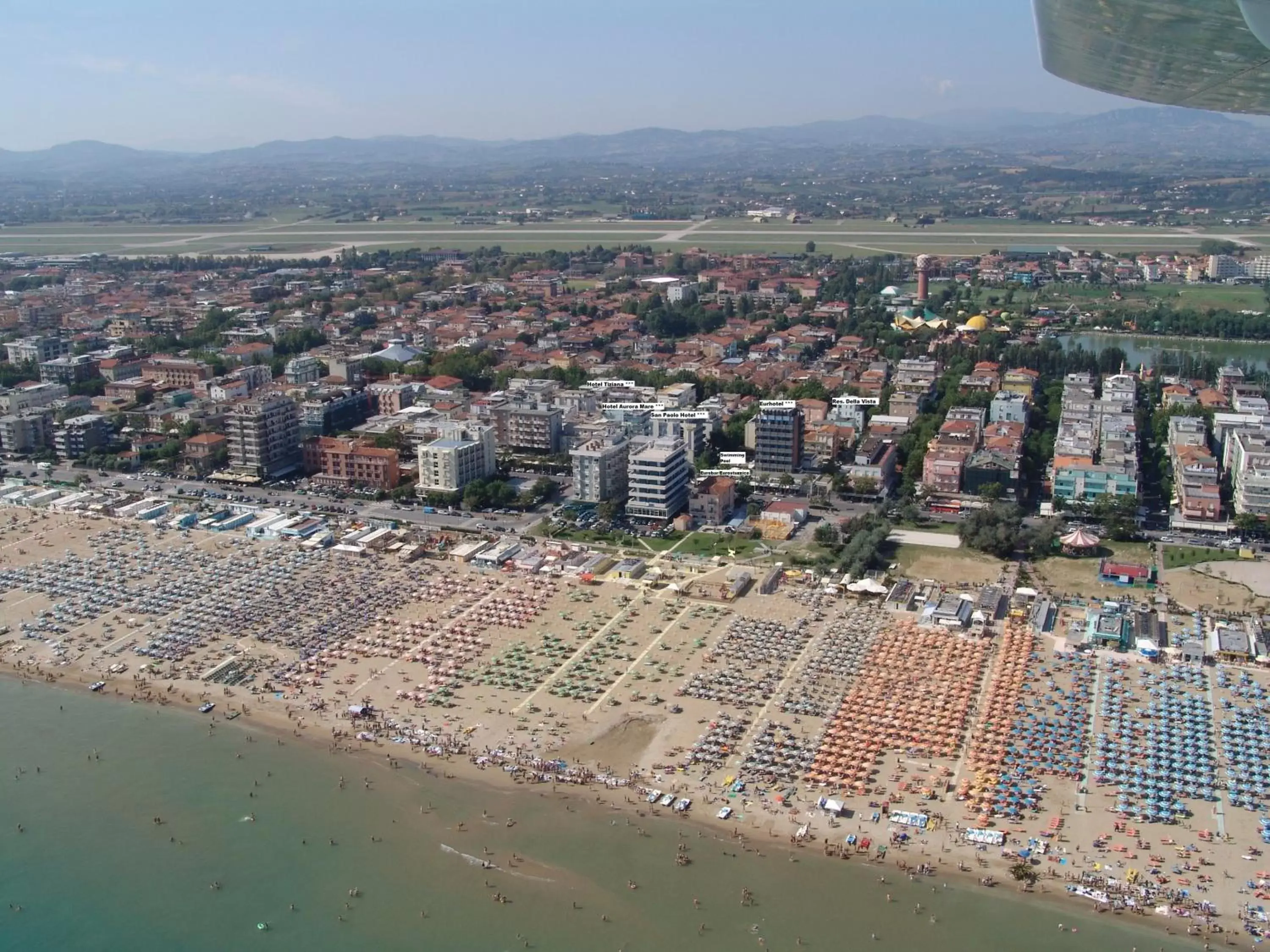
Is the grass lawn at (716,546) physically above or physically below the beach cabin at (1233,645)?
above

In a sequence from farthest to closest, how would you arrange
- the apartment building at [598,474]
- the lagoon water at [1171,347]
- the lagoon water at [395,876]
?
the lagoon water at [1171,347]
the apartment building at [598,474]
the lagoon water at [395,876]

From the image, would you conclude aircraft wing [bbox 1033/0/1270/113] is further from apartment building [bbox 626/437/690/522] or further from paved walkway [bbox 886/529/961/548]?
apartment building [bbox 626/437/690/522]

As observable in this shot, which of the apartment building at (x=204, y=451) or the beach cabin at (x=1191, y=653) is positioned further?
the apartment building at (x=204, y=451)

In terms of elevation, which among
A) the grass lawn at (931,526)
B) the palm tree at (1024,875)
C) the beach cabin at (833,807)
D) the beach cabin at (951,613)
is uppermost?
the grass lawn at (931,526)

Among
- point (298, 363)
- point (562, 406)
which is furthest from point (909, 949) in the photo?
point (298, 363)

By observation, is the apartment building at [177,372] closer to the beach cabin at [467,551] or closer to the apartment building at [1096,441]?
the beach cabin at [467,551]

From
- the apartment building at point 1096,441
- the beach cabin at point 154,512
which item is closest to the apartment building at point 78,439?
the beach cabin at point 154,512

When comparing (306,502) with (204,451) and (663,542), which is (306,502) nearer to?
(204,451)

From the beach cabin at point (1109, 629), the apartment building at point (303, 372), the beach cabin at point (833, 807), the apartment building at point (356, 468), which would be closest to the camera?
the beach cabin at point (833, 807)
